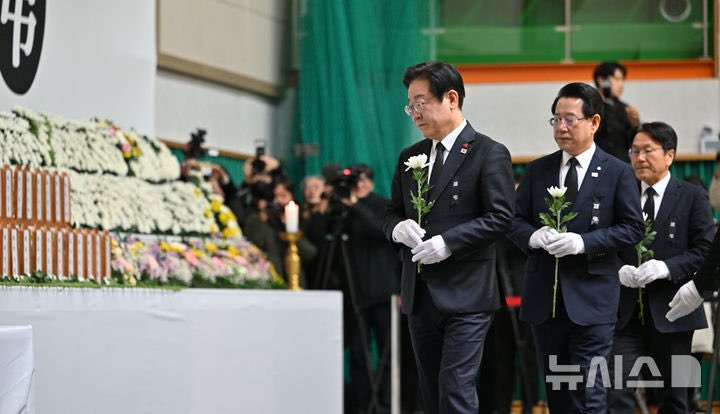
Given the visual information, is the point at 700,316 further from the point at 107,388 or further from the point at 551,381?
the point at 107,388

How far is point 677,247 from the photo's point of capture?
18.7 feet

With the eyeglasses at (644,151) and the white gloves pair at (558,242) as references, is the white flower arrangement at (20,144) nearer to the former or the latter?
the white gloves pair at (558,242)

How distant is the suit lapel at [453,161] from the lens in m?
4.82

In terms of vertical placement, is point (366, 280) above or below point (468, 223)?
below

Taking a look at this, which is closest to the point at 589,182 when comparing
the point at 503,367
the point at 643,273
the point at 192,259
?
the point at 643,273

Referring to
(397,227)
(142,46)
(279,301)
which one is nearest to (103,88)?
(142,46)

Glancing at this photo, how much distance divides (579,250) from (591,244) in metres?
0.06

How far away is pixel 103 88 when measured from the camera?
8070 millimetres

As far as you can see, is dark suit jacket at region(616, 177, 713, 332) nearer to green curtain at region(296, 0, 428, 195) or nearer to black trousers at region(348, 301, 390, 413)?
black trousers at region(348, 301, 390, 413)

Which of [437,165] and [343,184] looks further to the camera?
[343,184]

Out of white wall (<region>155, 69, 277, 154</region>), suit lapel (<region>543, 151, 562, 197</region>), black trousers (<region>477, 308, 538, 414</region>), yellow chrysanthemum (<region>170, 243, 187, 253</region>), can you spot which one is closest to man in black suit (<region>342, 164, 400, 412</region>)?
black trousers (<region>477, 308, 538, 414</region>)

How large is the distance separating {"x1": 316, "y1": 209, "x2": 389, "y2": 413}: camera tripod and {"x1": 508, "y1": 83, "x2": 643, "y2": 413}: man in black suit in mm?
3397

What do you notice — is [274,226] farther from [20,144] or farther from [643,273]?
[643,273]

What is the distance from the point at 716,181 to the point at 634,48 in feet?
18.7
